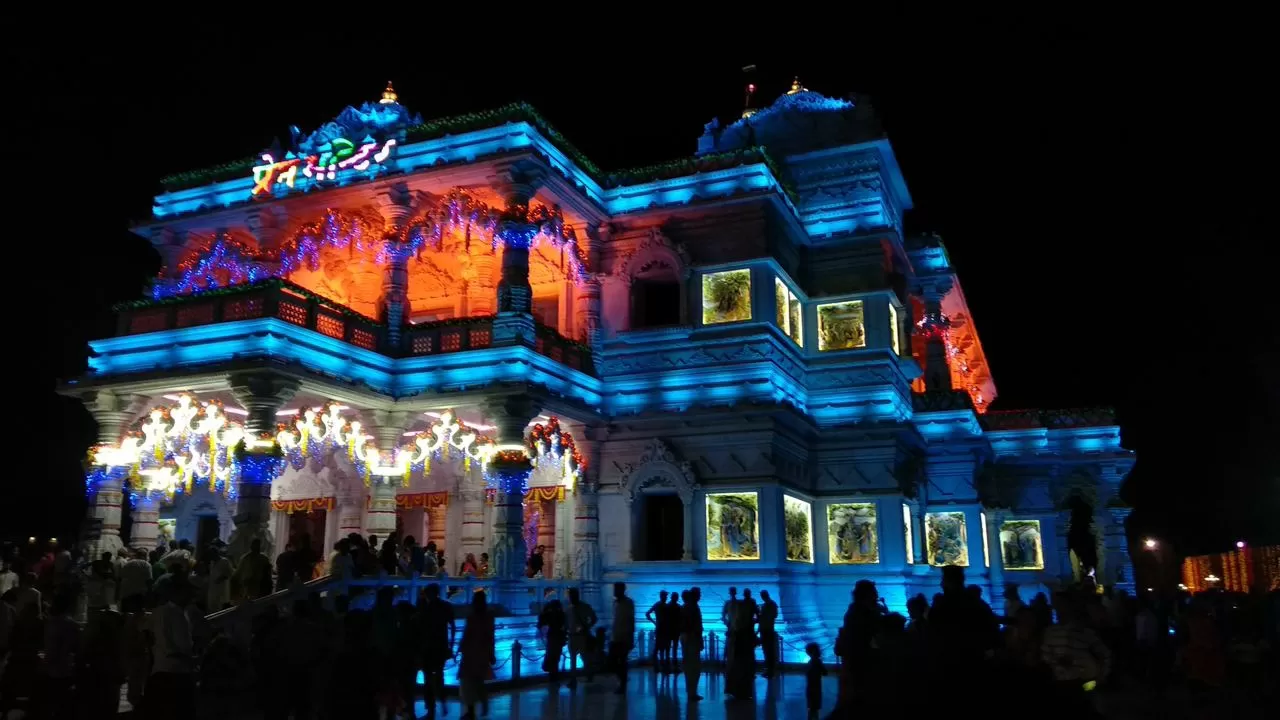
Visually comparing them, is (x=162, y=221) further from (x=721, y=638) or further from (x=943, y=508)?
(x=943, y=508)

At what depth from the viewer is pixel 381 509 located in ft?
85.5

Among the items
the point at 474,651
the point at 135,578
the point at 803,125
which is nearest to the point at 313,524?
the point at 135,578

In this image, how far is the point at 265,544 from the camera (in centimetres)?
2006

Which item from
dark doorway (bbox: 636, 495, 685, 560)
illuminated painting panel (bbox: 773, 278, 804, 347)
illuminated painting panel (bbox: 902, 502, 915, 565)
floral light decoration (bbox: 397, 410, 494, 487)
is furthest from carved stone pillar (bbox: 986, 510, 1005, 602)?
floral light decoration (bbox: 397, 410, 494, 487)

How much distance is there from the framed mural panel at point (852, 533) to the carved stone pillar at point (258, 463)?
1539 cm

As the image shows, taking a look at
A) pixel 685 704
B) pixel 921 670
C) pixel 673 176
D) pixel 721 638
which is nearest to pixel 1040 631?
pixel 685 704

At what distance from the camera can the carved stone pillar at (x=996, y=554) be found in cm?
3334

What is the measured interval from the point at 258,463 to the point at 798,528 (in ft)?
46.6

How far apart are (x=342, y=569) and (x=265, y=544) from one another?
2.30 m

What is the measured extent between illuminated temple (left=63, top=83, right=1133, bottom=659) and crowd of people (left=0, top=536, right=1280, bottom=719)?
2.43m

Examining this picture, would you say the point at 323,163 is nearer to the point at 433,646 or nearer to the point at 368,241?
the point at 368,241

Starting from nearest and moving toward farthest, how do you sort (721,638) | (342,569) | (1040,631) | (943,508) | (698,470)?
1. (1040,631)
2. (342,569)
3. (721,638)
4. (698,470)
5. (943,508)

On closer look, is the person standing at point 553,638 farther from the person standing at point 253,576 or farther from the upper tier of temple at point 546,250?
the upper tier of temple at point 546,250

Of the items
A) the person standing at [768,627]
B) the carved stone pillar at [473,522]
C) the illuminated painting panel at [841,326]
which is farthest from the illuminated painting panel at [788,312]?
the carved stone pillar at [473,522]
